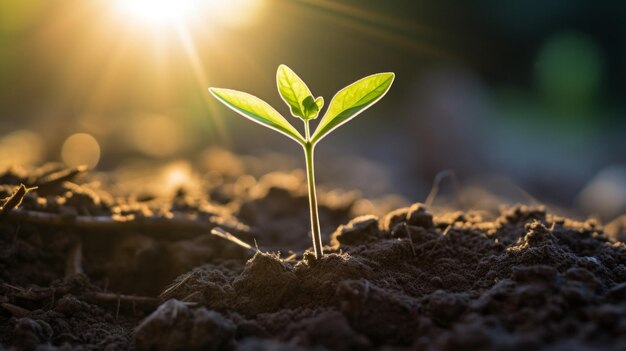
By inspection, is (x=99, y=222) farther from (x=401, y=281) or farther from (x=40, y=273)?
(x=401, y=281)

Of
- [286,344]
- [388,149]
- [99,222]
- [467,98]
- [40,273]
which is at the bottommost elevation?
[286,344]

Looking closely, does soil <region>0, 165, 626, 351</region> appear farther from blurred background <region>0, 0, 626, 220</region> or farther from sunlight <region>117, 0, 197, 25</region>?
sunlight <region>117, 0, 197, 25</region>

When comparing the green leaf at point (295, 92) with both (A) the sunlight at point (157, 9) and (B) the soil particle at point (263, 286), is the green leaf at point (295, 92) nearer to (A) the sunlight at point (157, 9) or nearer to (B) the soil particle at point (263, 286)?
(B) the soil particle at point (263, 286)

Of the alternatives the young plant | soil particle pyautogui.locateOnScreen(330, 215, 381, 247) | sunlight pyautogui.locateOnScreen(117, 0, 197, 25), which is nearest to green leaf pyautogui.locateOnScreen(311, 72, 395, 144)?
the young plant

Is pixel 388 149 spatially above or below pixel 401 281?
above

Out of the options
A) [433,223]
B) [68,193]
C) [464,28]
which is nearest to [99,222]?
[68,193]

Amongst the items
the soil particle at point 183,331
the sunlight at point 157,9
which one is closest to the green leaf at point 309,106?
the soil particle at point 183,331

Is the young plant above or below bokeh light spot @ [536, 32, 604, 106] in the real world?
below
